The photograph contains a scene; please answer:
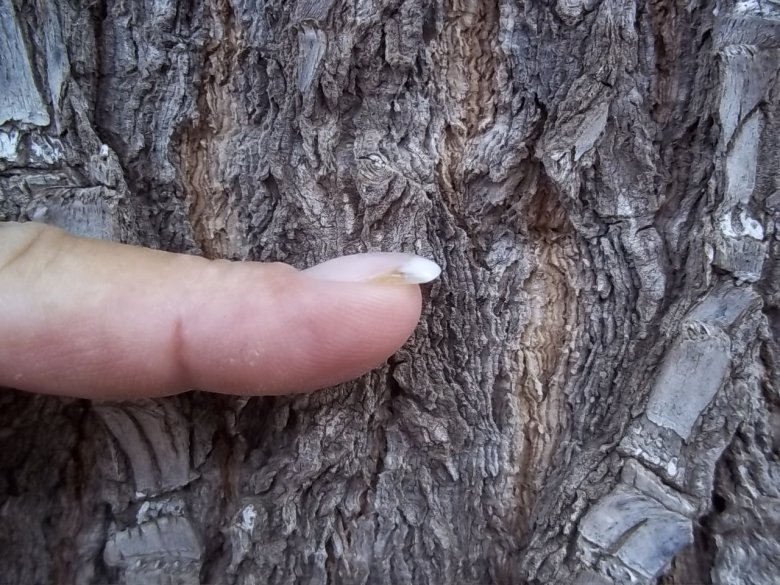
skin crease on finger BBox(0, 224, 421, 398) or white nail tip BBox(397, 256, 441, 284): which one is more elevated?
white nail tip BBox(397, 256, 441, 284)

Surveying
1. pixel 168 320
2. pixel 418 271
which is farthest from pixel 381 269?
pixel 168 320

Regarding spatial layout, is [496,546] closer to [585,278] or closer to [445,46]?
[585,278]

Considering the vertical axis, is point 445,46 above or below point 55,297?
above

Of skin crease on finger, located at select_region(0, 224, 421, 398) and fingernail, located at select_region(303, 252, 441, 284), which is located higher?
fingernail, located at select_region(303, 252, 441, 284)

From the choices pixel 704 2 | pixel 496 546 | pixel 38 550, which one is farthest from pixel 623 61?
pixel 38 550
